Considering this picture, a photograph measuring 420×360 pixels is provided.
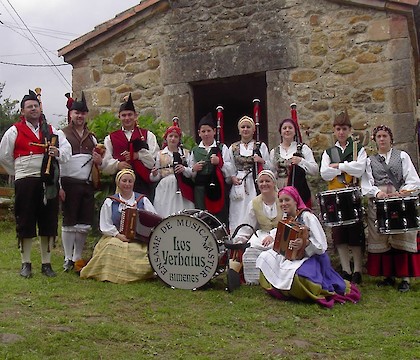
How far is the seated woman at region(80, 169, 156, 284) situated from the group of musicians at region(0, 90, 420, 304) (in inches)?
0.7

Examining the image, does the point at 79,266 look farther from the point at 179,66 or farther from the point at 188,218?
the point at 179,66

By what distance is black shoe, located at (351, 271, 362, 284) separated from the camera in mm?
6121

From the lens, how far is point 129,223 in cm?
607

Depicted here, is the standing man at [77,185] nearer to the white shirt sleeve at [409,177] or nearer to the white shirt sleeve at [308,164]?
the white shirt sleeve at [308,164]

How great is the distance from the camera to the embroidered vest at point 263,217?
19.6ft

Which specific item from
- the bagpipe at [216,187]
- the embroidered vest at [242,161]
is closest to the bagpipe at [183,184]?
the bagpipe at [216,187]

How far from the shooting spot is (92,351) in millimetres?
3797

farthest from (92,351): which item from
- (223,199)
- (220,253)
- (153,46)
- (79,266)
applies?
(153,46)

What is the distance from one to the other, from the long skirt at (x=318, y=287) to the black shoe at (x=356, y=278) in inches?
25.1

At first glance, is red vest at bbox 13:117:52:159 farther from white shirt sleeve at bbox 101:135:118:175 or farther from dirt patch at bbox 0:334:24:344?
dirt patch at bbox 0:334:24:344

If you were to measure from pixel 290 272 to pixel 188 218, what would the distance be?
42.6 inches

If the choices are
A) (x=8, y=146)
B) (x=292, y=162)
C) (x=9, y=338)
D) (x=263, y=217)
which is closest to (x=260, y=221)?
(x=263, y=217)

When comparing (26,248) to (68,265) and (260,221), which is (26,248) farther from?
(260,221)

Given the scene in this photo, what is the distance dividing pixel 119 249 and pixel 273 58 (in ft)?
12.2
